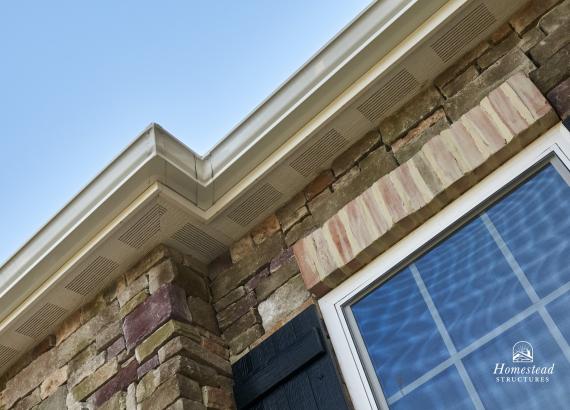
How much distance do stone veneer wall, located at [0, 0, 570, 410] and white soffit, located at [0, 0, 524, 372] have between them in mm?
76

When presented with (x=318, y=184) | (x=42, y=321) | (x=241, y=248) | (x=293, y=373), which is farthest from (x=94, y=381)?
(x=318, y=184)

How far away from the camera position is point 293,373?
266 cm

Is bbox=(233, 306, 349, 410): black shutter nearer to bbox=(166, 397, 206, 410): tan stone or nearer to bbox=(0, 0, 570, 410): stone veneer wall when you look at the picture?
bbox=(0, 0, 570, 410): stone veneer wall

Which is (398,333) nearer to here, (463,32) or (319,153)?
(319,153)

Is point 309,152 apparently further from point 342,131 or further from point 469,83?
point 469,83

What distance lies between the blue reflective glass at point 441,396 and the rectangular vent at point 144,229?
4.50ft

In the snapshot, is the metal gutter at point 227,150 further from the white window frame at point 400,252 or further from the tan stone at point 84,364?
the white window frame at point 400,252

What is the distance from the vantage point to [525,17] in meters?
2.84

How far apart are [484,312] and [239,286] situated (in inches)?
47.9

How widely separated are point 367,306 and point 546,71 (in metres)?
1.14

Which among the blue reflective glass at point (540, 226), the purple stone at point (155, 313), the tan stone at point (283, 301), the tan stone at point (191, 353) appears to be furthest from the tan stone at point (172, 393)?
the blue reflective glass at point (540, 226)

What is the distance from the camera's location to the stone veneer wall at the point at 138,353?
2.78 metres

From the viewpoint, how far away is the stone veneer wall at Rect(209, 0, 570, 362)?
271 cm

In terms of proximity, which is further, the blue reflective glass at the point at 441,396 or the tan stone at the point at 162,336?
the tan stone at the point at 162,336
